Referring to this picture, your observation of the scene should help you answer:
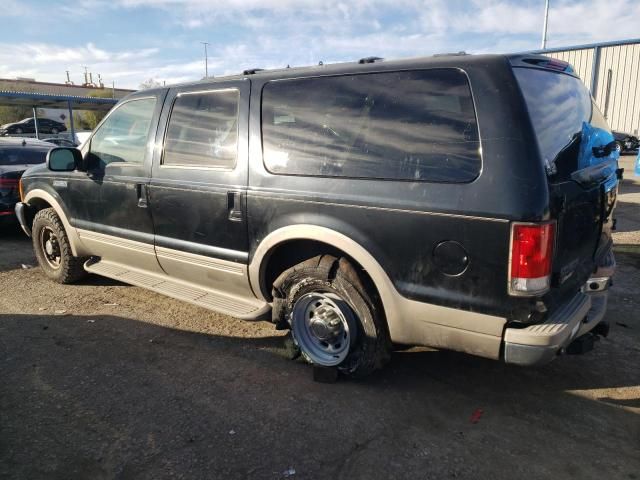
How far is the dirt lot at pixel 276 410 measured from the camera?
254cm

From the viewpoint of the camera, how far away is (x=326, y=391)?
10.7ft

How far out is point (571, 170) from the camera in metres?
2.72

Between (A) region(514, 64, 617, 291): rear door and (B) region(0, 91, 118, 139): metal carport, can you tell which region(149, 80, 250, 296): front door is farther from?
(B) region(0, 91, 118, 139): metal carport

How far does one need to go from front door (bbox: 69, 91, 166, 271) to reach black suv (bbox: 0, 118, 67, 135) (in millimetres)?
36055

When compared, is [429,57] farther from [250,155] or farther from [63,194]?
[63,194]

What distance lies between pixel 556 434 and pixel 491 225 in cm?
130

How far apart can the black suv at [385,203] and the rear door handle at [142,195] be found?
0.01 m

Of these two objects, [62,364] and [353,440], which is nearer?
[353,440]

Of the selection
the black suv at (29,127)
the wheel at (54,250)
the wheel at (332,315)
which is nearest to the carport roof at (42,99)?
the black suv at (29,127)

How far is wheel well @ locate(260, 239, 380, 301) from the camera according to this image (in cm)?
315

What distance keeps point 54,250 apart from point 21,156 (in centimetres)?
367

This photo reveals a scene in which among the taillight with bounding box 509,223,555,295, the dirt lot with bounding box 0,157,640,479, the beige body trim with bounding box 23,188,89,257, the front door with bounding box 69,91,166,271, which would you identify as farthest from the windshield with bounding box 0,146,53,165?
the taillight with bounding box 509,223,555,295

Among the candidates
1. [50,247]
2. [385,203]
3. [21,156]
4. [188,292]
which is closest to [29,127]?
[21,156]


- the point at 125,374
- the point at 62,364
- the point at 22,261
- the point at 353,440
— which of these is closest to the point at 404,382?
the point at 353,440
